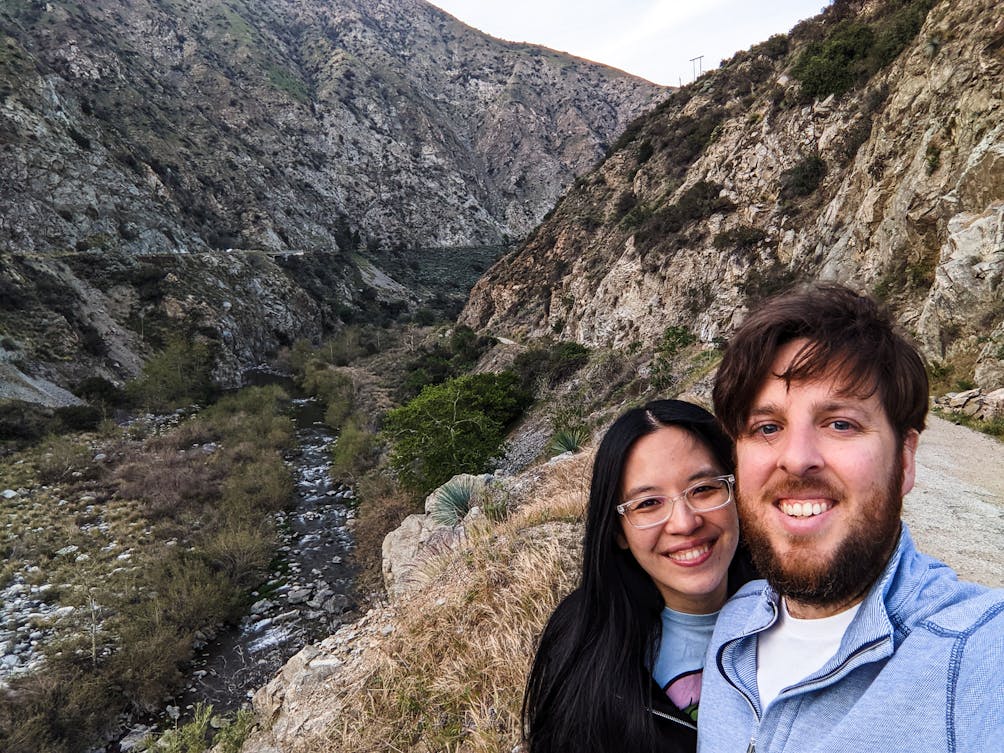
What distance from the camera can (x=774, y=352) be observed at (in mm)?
1479

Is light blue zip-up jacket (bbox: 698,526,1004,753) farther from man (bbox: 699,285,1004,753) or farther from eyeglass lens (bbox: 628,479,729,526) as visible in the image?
eyeglass lens (bbox: 628,479,729,526)

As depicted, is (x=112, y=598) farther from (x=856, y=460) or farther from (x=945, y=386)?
(x=945, y=386)

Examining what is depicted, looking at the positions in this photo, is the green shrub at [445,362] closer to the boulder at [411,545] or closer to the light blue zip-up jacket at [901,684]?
the boulder at [411,545]

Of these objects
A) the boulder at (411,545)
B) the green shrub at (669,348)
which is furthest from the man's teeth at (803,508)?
the green shrub at (669,348)

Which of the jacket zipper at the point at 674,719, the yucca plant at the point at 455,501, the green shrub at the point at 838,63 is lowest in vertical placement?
the yucca plant at the point at 455,501

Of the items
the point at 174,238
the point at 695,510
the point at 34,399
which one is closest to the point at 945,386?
the point at 695,510

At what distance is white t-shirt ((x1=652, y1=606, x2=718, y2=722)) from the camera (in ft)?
6.01

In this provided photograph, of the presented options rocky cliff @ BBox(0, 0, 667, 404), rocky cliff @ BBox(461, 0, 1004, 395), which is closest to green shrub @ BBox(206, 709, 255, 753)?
rocky cliff @ BBox(461, 0, 1004, 395)

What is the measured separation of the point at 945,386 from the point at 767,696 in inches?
488

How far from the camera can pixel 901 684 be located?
3.30ft

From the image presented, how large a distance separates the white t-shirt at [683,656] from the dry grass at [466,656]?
168cm

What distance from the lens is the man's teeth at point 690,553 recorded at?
197 cm

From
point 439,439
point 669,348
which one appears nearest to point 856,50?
point 669,348

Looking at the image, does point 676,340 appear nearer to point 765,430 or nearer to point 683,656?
point 683,656
